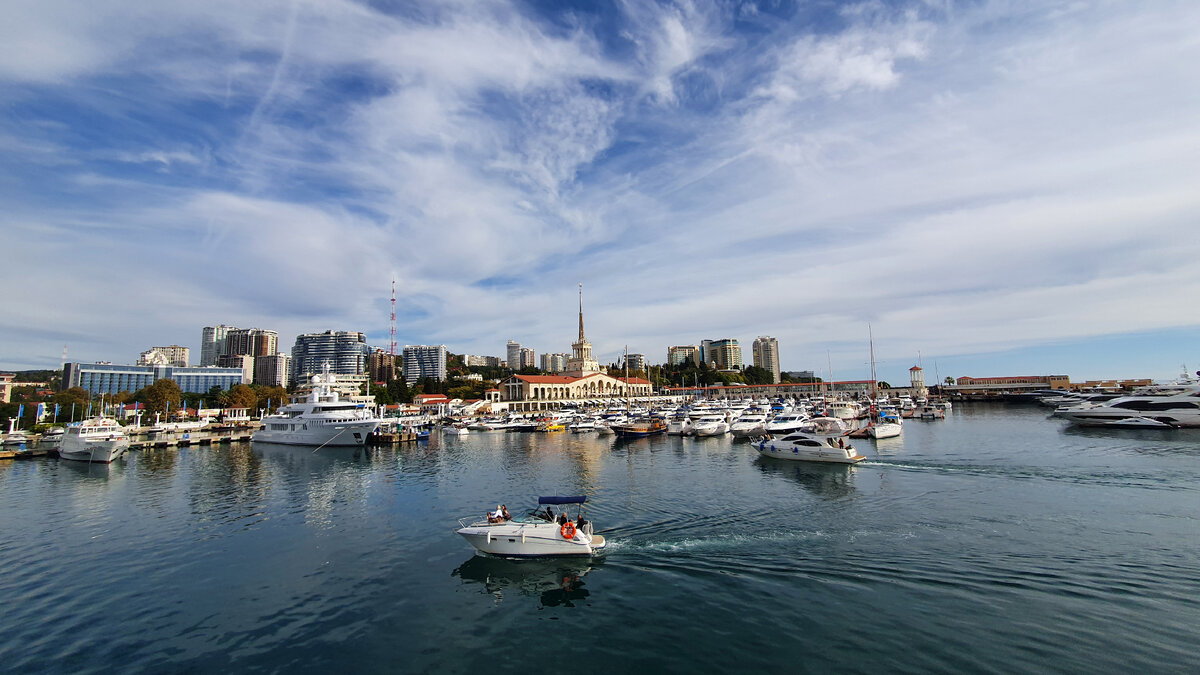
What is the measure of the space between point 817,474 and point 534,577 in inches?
953

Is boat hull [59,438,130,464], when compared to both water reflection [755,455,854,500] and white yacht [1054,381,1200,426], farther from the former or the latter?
white yacht [1054,381,1200,426]

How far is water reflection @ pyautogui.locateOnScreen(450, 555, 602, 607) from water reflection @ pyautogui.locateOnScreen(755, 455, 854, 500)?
52.1ft

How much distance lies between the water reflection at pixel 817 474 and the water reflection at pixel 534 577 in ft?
52.1

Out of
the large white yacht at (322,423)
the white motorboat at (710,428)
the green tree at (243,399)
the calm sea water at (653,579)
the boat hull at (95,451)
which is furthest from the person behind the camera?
the green tree at (243,399)

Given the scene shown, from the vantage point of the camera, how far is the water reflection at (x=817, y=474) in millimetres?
29375

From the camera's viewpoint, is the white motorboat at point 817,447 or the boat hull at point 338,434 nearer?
the white motorboat at point 817,447

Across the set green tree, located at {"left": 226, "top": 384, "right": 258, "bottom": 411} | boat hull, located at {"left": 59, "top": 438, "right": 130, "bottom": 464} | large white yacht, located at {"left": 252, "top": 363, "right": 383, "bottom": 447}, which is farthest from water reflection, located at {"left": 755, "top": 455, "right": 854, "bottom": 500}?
green tree, located at {"left": 226, "top": 384, "right": 258, "bottom": 411}

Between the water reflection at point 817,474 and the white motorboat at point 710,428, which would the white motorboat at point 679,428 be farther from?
the water reflection at point 817,474

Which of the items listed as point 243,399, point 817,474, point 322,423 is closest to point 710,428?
point 817,474

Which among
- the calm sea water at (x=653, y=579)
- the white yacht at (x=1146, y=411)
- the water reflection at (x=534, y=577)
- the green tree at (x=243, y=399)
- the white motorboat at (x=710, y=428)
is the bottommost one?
the water reflection at (x=534, y=577)

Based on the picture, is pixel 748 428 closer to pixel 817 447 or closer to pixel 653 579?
pixel 817 447

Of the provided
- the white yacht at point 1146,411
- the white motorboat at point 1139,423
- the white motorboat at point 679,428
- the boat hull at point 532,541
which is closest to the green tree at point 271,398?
the white motorboat at point 679,428

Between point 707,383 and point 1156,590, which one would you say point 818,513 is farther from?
point 707,383

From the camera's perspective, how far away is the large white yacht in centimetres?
6338
